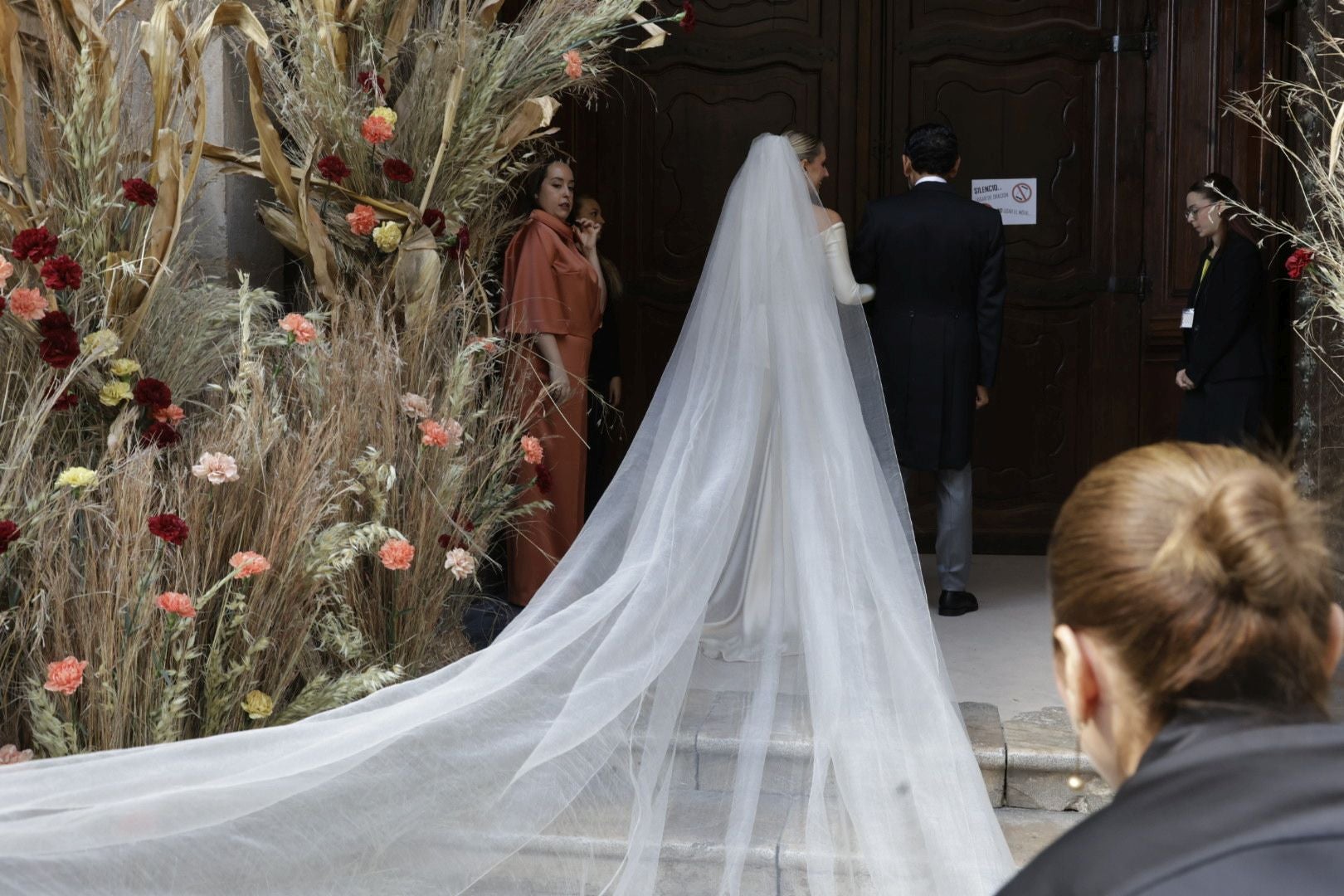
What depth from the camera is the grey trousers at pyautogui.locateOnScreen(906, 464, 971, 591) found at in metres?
4.84

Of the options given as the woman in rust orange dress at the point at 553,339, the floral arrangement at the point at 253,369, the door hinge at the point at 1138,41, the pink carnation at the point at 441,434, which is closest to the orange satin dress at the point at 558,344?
the woman in rust orange dress at the point at 553,339

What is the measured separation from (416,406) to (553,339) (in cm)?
130

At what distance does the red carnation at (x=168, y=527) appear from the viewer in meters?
2.46

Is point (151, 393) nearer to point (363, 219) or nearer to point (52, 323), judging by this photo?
point (52, 323)

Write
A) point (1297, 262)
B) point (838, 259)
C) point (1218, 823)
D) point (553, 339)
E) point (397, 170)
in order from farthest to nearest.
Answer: point (553, 339)
point (838, 259)
point (1297, 262)
point (397, 170)
point (1218, 823)

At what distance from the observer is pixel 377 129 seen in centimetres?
318

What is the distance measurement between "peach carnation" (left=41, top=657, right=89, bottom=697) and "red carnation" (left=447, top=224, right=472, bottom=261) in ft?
4.71

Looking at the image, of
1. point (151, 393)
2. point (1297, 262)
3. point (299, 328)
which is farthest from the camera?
point (1297, 262)

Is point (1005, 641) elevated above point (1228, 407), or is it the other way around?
point (1228, 407)

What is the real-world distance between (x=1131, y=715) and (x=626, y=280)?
5315 mm

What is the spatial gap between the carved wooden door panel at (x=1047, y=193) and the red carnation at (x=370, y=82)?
308 centimetres

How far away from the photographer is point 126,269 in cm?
278

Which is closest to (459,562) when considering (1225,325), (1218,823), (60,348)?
(60,348)

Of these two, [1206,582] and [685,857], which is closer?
[1206,582]
